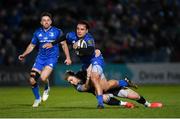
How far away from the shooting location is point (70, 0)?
27938mm

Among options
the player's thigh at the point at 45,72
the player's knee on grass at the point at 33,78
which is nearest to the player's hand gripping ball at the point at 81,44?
the player's knee on grass at the point at 33,78

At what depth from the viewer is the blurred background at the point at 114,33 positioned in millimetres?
25266

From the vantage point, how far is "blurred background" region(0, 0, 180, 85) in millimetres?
25266

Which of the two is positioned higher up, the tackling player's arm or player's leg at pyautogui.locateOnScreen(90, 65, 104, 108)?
the tackling player's arm

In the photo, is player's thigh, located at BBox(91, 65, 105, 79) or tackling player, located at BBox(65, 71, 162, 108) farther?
tackling player, located at BBox(65, 71, 162, 108)

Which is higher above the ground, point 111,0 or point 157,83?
point 111,0

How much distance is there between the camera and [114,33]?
26.2m

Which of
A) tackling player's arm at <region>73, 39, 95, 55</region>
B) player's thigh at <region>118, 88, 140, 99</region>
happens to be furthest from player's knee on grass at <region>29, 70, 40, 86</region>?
player's thigh at <region>118, 88, 140, 99</region>

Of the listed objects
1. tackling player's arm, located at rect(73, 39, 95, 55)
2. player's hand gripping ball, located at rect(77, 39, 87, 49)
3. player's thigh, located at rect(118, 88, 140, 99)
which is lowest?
player's thigh, located at rect(118, 88, 140, 99)

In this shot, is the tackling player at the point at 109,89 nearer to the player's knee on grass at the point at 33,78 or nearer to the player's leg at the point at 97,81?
the player's leg at the point at 97,81

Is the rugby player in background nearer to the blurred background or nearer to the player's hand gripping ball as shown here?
the player's hand gripping ball

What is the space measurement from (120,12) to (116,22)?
820mm

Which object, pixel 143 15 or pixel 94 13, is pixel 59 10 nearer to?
pixel 94 13

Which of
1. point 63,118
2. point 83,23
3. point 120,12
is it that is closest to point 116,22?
point 120,12
